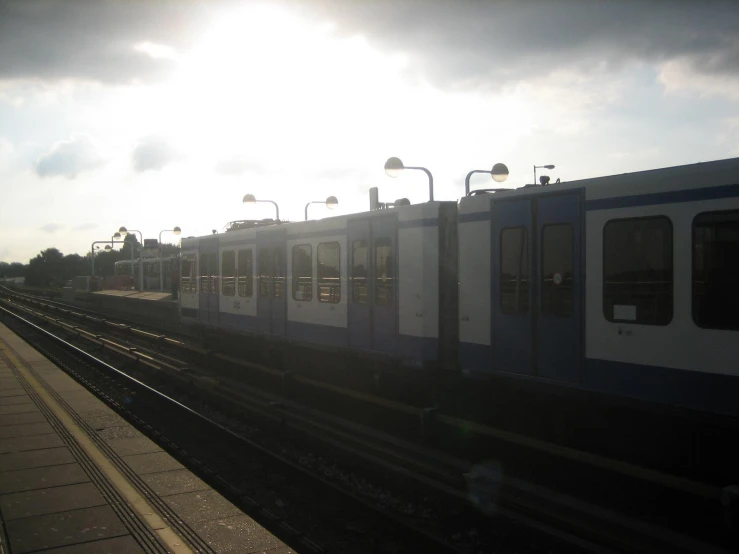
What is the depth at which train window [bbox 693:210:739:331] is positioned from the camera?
23.7 ft

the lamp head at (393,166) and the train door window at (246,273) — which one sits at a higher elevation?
the lamp head at (393,166)

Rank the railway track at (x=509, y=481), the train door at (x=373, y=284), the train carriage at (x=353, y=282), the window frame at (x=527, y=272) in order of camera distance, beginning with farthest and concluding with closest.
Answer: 1. the train door at (x=373, y=284)
2. the train carriage at (x=353, y=282)
3. the window frame at (x=527, y=272)
4. the railway track at (x=509, y=481)

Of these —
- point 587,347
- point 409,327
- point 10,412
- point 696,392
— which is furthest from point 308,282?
point 696,392

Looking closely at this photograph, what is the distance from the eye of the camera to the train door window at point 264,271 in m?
17.1

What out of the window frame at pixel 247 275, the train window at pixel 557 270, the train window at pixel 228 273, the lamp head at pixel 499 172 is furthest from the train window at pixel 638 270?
the train window at pixel 228 273

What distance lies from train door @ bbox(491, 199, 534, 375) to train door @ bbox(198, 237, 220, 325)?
11967 mm

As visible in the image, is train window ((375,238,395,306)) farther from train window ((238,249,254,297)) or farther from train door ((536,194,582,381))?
train window ((238,249,254,297))

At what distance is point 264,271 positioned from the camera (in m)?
17.4

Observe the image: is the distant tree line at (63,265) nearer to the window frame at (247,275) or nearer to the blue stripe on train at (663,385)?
the window frame at (247,275)

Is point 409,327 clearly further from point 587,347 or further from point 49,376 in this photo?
point 49,376

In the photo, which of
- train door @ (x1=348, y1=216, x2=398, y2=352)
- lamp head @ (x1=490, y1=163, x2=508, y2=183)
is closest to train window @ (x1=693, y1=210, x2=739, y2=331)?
train door @ (x1=348, y1=216, x2=398, y2=352)

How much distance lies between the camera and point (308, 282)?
1539 centimetres

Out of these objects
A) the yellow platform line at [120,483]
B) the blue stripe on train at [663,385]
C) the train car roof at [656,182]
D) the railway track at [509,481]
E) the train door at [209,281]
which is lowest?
the railway track at [509,481]

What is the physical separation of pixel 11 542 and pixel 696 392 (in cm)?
684
